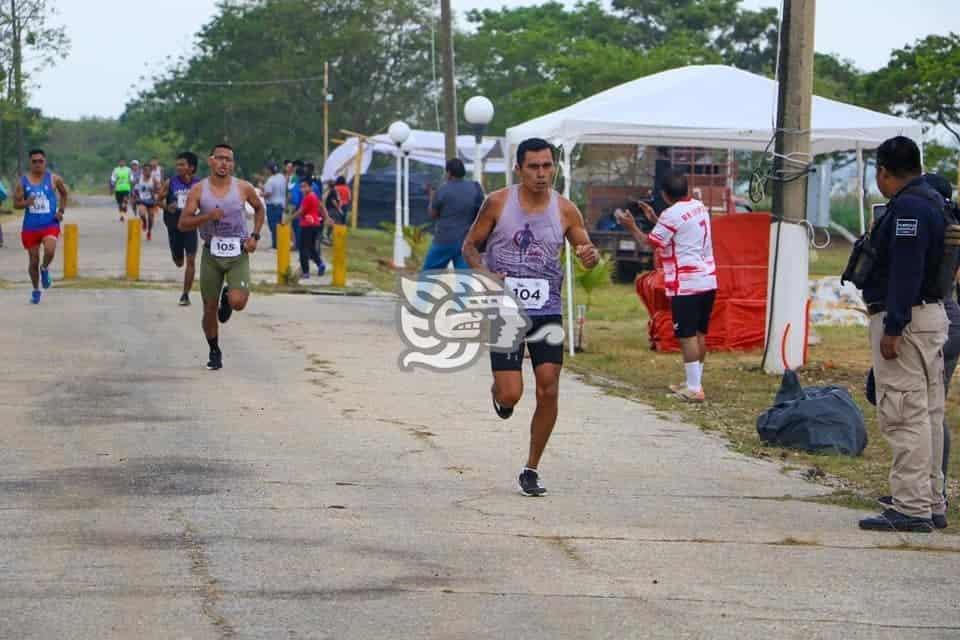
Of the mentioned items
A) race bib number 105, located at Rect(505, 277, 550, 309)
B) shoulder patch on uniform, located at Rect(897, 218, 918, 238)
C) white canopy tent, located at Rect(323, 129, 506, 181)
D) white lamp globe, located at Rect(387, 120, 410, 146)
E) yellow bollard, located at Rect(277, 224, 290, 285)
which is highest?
white lamp globe, located at Rect(387, 120, 410, 146)

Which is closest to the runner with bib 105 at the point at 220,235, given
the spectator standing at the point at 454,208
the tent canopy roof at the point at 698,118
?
the tent canopy roof at the point at 698,118

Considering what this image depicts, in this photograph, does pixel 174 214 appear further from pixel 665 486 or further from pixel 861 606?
pixel 861 606

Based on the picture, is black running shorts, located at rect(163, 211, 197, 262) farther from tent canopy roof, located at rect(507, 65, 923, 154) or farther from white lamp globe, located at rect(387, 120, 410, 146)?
white lamp globe, located at rect(387, 120, 410, 146)

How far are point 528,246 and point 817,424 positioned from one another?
2989mm

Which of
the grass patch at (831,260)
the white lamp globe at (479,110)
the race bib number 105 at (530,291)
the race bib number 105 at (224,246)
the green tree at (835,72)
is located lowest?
the grass patch at (831,260)

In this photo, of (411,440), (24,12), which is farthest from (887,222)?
(24,12)

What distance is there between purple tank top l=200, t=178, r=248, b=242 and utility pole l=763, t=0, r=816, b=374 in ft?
15.5

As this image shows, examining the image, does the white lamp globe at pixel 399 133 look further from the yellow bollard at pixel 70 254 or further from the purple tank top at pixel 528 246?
the purple tank top at pixel 528 246

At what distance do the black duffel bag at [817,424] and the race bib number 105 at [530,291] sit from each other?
9.24 ft

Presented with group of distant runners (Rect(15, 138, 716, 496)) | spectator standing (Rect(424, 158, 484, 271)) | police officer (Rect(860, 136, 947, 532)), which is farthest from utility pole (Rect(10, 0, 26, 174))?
police officer (Rect(860, 136, 947, 532))

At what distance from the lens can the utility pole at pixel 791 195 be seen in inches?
575

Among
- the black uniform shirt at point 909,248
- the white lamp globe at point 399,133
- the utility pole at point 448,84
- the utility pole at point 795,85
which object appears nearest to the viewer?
the black uniform shirt at point 909,248

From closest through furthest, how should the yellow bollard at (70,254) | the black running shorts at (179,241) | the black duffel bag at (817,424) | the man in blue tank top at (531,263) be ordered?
the man in blue tank top at (531,263), the black duffel bag at (817,424), the black running shorts at (179,241), the yellow bollard at (70,254)

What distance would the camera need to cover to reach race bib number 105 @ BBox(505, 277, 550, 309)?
8.62 m
